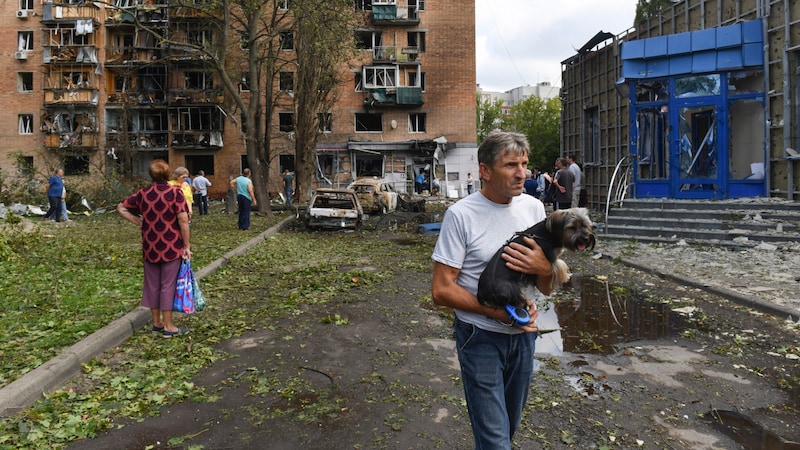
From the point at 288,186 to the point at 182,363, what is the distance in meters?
29.5

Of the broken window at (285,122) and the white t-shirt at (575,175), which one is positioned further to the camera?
the broken window at (285,122)

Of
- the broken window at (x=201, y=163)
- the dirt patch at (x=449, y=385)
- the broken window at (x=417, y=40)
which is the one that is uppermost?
the broken window at (x=417, y=40)

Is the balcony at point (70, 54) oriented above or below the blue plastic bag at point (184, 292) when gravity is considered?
above

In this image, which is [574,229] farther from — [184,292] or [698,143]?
[698,143]

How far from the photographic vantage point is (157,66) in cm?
4266

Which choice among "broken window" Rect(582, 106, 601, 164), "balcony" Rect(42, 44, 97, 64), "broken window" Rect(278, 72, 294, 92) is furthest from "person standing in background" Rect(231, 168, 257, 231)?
"balcony" Rect(42, 44, 97, 64)

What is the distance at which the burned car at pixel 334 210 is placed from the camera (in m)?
19.4

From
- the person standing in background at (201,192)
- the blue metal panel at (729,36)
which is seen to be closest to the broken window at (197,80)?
the person standing in background at (201,192)

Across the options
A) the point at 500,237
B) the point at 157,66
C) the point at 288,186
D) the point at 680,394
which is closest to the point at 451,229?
the point at 500,237

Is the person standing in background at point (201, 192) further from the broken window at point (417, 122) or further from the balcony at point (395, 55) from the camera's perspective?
the balcony at point (395, 55)

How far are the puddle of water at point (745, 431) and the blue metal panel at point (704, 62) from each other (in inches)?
518

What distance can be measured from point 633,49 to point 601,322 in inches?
451

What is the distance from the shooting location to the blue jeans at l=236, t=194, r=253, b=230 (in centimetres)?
1755

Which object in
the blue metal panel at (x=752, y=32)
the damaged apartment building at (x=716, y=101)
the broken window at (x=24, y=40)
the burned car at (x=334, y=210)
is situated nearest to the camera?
the damaged apartment building at (x=716, y=101)
